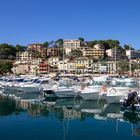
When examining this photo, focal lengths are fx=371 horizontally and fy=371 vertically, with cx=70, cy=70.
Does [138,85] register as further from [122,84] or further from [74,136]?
[74,136]

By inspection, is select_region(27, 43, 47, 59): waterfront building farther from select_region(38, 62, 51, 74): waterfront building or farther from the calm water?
the calm water

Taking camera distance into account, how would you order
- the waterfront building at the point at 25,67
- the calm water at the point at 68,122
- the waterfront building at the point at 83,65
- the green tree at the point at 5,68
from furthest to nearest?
the waterfront building at the point at 25,67, the waterfront building at the point at 83,65, the green tree at the point at 5,68, the calm water at the point at 68,122

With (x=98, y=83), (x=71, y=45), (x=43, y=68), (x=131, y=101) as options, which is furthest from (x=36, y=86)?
(x=71, y=45)

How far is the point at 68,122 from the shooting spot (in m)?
25.6

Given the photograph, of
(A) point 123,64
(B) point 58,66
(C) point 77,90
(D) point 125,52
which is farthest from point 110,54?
(C) point 77,90

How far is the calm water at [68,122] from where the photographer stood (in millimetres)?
20984

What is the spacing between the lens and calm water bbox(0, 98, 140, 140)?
21.0 meters

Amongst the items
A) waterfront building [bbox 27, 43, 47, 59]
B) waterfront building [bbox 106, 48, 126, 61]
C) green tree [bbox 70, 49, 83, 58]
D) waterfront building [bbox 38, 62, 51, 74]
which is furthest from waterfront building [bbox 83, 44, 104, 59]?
waterfront building [bbox 38, 62, 51, 74]

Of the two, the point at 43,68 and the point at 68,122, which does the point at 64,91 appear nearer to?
the point at 68,122

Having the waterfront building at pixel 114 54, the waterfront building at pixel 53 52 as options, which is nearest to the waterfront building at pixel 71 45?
the waterfront building at pixel 53 52

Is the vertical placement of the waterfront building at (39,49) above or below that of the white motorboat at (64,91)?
above

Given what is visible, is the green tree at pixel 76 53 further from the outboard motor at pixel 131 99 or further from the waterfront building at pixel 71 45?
the outboard motor at pixel 131 99

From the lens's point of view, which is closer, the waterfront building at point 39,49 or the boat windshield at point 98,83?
the boat windshield at point 98,83

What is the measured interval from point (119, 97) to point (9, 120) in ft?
34.8
